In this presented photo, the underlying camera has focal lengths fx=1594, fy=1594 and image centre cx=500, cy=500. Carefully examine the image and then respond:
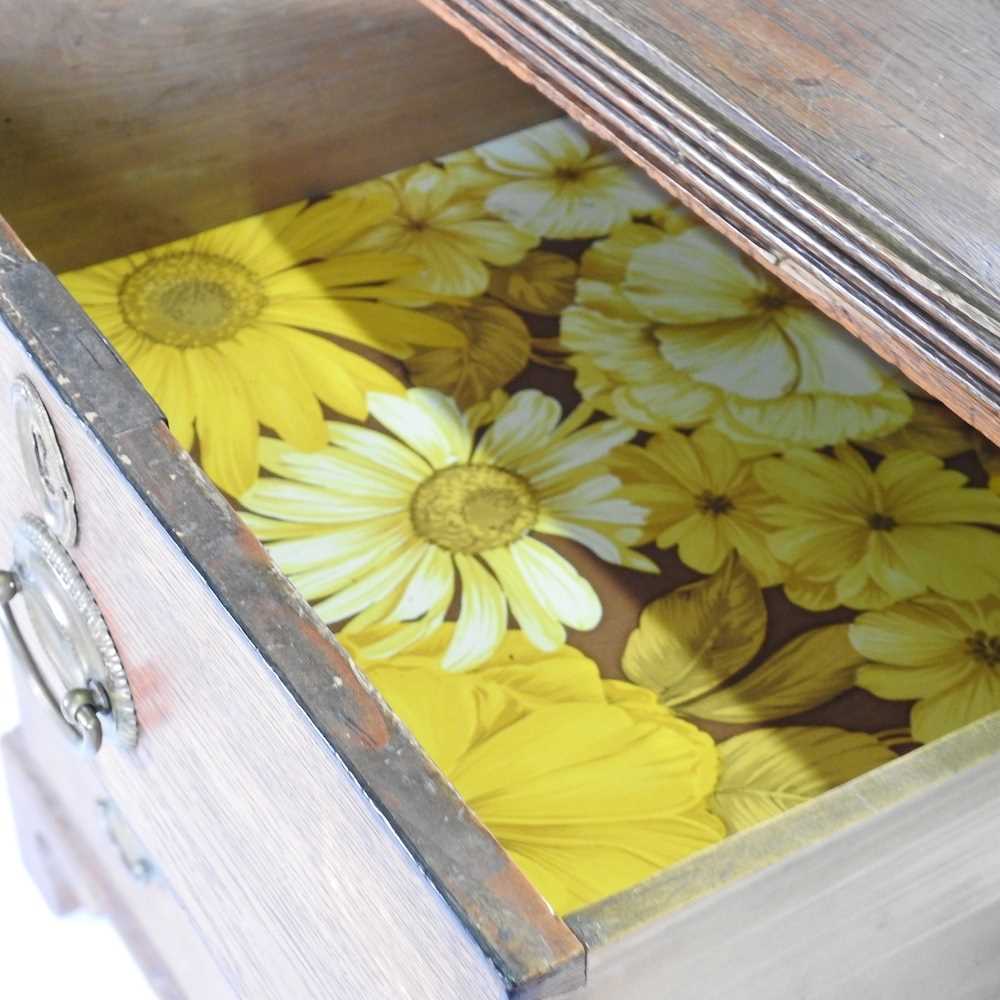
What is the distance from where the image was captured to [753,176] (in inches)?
18.2

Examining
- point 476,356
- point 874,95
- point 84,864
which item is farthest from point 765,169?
point 84,864

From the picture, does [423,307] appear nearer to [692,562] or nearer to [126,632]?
[692,562]

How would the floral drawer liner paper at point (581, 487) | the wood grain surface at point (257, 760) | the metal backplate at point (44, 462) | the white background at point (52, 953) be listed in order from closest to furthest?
the wood grain surface at point (257, 760), the metal backplate at point (44, 462), the floral drawer liner paper at point (581, 487), the white background at point (52, 953)

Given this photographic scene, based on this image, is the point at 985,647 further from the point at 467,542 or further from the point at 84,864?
the point at 84,864

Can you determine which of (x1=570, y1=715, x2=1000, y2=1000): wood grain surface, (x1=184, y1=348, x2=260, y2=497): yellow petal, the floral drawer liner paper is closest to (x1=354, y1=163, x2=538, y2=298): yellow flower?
the floral drawer liner paper

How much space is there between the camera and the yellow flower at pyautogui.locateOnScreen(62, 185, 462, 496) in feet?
2.40

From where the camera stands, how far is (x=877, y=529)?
27.8 inches

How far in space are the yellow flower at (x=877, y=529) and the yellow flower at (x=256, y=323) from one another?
18 centimetres

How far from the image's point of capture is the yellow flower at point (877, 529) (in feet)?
2.23

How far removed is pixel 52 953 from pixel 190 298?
Result: 0.36 m

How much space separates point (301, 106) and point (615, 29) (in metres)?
0.33

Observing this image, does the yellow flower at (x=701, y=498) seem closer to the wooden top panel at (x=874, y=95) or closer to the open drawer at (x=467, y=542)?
the open drawer at (x=467, y=542)

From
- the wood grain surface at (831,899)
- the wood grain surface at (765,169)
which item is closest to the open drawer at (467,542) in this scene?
the wood grain surface at (831,899)

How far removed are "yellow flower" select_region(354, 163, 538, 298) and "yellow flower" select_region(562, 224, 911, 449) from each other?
5 cm
